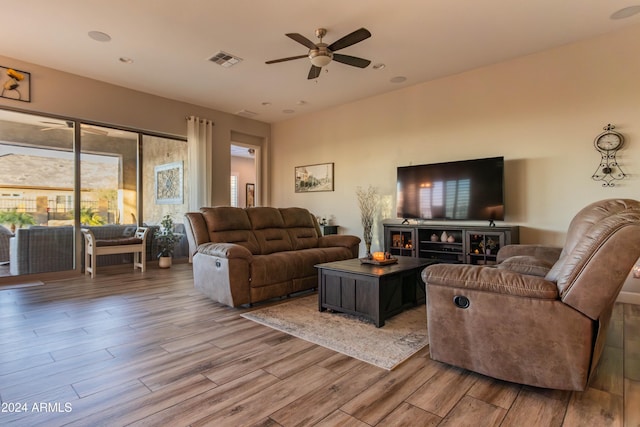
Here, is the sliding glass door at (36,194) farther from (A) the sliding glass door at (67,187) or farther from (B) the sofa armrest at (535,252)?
(B) the sofa armrest at (535,252)

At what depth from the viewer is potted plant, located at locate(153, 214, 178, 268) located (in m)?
5.89

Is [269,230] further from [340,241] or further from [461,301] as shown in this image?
[461,301]

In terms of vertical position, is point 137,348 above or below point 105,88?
below

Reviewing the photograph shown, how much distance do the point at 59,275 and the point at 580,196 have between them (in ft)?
23.2

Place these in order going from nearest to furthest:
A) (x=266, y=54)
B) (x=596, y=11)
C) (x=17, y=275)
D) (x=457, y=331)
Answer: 1. (x=457, y=331)
2. (x=596, y=11)
3. (x=266, y=54)
4. (x=17, y=275)

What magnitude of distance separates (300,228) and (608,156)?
3.83 meters

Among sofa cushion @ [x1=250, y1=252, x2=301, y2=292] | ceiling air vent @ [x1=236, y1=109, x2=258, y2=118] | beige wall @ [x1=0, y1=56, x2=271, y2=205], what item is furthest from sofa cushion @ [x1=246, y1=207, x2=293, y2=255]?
ceiling air vent @ [x1=236, y1=109, x2=258, y2=118]

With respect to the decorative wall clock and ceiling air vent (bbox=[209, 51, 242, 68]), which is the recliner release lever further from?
ceiling air vent (bbox=[209, 51, 242, 68])

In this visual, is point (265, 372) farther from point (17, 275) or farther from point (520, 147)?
point (17, 275)

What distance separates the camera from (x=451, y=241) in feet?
15.5

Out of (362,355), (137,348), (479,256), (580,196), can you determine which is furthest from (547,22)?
(137,348)

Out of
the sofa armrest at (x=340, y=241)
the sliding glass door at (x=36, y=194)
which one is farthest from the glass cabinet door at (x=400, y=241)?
the sliding glass door at (x=36, y=194)

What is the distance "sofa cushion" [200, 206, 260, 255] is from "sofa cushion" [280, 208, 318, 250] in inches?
25.0

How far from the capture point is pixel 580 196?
13.2ft
